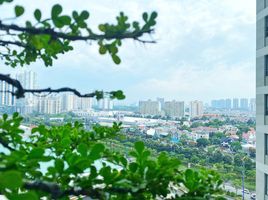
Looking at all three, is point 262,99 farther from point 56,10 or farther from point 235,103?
point 235,103

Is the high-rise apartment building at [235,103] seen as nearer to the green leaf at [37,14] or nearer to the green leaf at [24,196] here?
the green leaf at [37,14]

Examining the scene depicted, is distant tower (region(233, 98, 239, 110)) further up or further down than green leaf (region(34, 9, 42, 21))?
further up

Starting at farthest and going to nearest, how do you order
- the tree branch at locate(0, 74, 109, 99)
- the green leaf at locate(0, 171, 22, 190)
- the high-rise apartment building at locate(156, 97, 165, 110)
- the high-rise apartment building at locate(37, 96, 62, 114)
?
the high-rise apartment building at locate(156, 97, 165, 110), the high-rise apartment building at locate(37, 96, 62, 114), the tree branch at locate(0, 74, 109, 99), the green leaf at locate(0, 171, 22, 190)

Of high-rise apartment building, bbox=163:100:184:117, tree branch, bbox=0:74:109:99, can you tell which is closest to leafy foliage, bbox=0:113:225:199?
tree branch, bbox=0:74:109:99

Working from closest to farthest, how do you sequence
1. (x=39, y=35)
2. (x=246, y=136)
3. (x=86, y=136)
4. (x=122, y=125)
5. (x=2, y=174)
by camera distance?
(x=2, y=174), (x=39, y=35), (x=86, y=136), (x=122, y=125), (x=246, y=136)

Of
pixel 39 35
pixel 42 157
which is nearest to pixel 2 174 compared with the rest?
pixel 42 157

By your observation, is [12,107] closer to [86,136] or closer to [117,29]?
[86,136]

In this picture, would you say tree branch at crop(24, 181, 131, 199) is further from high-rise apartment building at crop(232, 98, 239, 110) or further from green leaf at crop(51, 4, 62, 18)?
high-rise apartment building at crop(232, 98, 239, 110)
